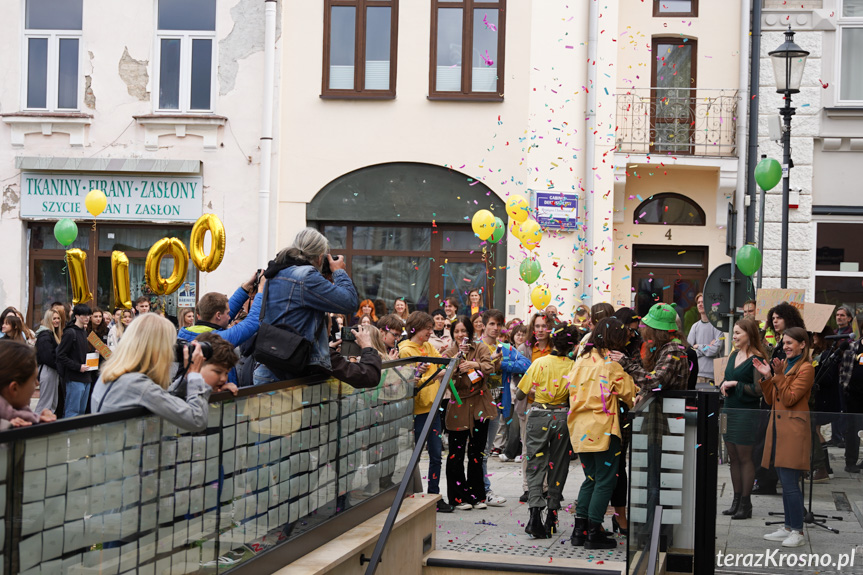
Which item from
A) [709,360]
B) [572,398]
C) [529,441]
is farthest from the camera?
[709,360]

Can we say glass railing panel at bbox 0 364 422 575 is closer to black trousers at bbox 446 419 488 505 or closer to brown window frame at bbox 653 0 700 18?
black trousers at bbox 446 419 488 505

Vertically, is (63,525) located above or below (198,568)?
above

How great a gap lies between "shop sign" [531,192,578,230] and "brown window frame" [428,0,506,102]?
1.85 meters

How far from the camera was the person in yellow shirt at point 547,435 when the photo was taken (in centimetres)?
846

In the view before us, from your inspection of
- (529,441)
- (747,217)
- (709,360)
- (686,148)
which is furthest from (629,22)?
(529,441)

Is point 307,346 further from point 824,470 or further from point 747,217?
point 747,217

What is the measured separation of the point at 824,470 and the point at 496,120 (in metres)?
A: 10.8

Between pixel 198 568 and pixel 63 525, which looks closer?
pixel 63 525

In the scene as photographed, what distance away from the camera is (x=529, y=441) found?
28.0 ft

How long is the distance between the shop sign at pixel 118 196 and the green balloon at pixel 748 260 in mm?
8952

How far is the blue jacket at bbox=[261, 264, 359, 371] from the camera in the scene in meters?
5.64

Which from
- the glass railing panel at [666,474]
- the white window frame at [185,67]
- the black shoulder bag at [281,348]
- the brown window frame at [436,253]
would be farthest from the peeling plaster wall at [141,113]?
the black shoulder bag at [281,348]

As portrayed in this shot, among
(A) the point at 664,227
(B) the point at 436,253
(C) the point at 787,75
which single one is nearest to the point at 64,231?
(B) the point at 436,253

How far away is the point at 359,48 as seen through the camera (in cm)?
1739
